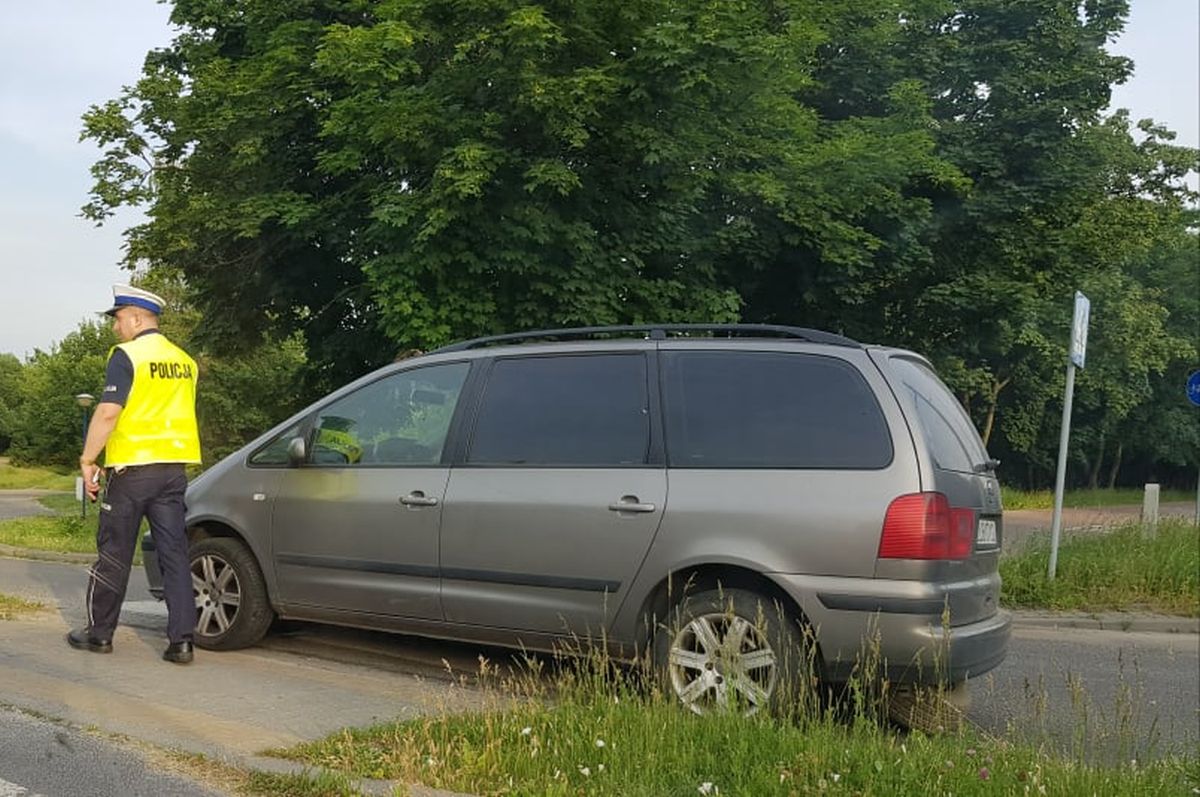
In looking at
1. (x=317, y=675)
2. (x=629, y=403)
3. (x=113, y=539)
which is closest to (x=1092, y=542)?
(x=629, y=403)

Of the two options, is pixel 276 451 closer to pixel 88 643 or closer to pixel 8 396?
pixel 88 643

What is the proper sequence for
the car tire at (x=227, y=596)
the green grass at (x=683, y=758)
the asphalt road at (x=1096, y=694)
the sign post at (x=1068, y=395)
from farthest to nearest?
1. the sign post at (x=1068, y=395)
2. the car tire at (x=227, y=596)
3. the asphalt road at (x=1096, y=694)
4. the green grass at (x=683, y=758)

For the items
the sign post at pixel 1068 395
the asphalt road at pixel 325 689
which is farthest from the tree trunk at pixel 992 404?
the asphalt road at pixel 325 689

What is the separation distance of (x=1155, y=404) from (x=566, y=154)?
43.1 metres

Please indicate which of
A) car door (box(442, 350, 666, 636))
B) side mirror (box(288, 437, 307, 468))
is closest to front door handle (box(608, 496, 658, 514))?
car door (box(442, 350, 666, 636))

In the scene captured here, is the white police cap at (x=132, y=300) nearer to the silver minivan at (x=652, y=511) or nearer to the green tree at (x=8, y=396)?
the silver minivan at (x=652, y=511)

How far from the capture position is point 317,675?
5699 mm

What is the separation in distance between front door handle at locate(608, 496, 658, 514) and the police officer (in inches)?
97.8

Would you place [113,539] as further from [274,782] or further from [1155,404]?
[1155,404]

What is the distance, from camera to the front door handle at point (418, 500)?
18.1ft

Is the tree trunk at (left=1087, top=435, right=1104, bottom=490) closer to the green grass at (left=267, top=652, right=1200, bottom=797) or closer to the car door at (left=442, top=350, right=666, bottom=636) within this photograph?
the car door at (left=442, top=350, right=666, bottom=636)

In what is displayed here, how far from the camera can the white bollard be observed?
11.0 meters

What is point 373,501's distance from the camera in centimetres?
573

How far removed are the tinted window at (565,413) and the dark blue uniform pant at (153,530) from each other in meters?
1.72
